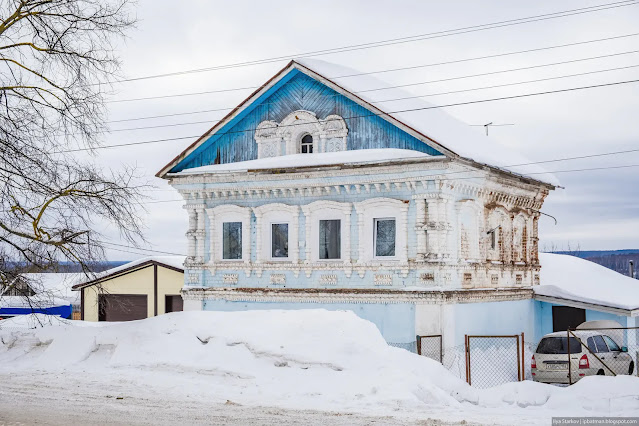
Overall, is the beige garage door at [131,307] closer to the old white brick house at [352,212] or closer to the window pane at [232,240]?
the old white brick house at [352,212]

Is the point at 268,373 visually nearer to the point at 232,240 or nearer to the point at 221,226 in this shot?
the point at 232,240

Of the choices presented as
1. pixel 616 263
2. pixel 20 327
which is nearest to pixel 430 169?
pixel 20 327

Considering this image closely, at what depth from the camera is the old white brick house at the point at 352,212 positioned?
23.0 metres

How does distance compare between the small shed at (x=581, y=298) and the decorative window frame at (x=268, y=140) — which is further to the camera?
the small shed at (x=581, y=298)

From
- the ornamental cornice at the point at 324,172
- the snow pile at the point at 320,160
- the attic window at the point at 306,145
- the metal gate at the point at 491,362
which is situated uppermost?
the attic window at the point at 306,145

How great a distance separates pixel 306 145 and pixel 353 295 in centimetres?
506

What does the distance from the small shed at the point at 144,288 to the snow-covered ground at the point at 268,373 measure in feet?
42.1

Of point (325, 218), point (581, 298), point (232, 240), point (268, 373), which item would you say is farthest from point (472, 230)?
point (268, 373)

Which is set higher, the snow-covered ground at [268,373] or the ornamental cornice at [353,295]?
the ornamental cornice at [353,295]

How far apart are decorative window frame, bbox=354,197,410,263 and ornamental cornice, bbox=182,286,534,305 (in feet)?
3.18

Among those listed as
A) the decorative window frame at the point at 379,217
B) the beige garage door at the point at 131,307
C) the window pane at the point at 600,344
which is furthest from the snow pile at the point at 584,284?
the beige garage door at the point at 131,307

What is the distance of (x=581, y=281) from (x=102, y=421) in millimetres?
21022

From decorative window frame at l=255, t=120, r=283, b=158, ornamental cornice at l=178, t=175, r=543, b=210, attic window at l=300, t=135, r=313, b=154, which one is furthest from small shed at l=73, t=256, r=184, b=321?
attic window at l=300, t=135, r=313, b=154

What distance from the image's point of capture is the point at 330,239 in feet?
80.7
